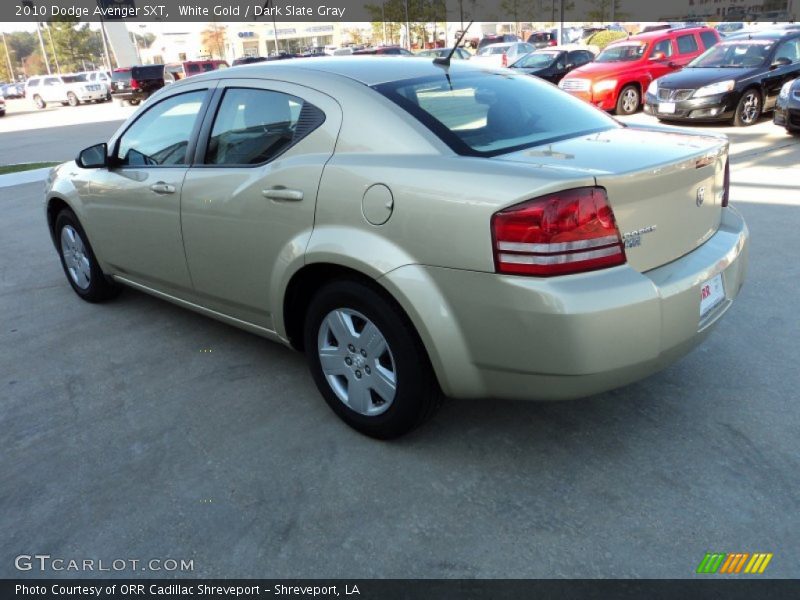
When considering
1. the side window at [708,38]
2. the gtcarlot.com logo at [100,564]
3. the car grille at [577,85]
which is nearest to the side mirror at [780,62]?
the car grille at [577,85]

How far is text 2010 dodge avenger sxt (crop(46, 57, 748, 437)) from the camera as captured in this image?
2.35 meters

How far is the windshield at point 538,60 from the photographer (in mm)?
17062

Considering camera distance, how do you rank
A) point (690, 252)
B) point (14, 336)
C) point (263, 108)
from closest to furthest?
point (690, 252) → point (263, 108) → point (14, 336)

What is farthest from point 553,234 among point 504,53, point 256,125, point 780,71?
point 504,53

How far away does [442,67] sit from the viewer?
136 inches

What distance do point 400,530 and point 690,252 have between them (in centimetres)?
161

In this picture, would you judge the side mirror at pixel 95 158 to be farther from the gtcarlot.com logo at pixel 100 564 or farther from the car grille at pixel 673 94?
the car grille at pixel 673 94

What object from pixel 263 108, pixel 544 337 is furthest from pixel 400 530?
pixel 263 108

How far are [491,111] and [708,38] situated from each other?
1439 cm

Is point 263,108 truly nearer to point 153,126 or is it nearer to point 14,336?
point 153,126

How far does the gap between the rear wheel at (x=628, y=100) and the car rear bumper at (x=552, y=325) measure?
39.3 ft

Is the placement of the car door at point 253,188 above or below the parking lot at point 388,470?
above

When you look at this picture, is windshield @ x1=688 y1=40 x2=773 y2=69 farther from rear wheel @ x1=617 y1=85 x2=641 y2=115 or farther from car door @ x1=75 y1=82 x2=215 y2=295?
car door @ x1=75 y1=82 x2=215 y2=295

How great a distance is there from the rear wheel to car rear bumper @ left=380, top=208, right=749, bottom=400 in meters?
12.0
